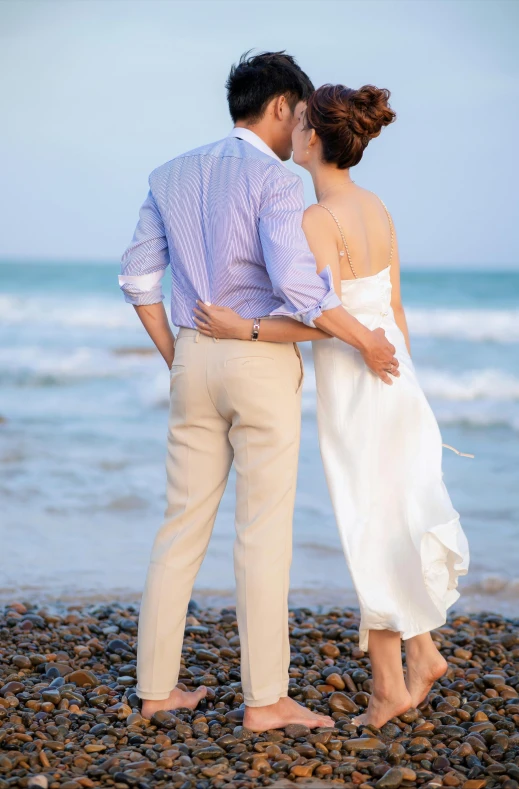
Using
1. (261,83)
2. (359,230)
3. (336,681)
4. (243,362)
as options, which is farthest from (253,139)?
(336,681)

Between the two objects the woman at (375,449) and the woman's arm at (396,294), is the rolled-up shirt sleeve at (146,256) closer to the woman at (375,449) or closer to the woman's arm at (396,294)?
the woman at (375,449)

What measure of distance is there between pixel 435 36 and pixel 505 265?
6907 millimetres

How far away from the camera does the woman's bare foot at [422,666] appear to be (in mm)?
2908

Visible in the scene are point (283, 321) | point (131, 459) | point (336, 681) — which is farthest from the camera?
point (131, 459)

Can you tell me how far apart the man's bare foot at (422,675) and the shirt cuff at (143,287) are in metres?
1.51

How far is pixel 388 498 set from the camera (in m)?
2.75

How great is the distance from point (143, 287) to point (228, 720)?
Answer: 1.44m

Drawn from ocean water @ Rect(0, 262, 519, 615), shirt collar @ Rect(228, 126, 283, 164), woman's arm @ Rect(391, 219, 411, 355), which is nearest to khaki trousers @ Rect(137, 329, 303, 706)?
Answer: woman's arm @ Rect(391, 219, 411, 355)

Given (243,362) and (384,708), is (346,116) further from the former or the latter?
(384,708)

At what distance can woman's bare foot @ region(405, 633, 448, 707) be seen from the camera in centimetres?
291

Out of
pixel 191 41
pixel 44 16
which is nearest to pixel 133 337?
pixel 191 41

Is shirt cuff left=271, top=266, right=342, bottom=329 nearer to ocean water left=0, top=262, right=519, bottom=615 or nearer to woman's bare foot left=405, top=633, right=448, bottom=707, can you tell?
woman's bare foot left=405, top=633, right=448, bottom=707

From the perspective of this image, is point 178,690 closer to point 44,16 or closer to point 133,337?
point 133,337

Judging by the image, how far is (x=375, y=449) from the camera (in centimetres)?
275
